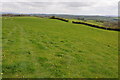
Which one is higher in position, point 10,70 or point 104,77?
point 10,70

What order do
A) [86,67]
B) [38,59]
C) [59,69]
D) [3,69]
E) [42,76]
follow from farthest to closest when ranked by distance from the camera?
[38,59]
[86,67]
[59,69]
[3,69]
[42,76]

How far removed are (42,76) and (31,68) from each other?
60.6 inches

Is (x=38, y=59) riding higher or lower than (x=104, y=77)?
higher

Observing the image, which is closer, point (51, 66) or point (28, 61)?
point (51, 66)

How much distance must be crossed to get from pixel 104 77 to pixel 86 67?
6.43ft

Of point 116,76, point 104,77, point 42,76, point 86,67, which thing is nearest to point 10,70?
point 42,76

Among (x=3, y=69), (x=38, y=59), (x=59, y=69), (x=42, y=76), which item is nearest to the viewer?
(x=42, y=76)

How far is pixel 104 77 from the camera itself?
377 inches

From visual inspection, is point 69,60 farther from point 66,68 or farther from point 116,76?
point 116,76

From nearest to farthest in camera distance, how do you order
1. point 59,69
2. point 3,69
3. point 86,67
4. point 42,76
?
point 42,76
point 3,69
point 59,69
point 86,67

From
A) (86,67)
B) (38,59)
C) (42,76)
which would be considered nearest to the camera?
(42,76)

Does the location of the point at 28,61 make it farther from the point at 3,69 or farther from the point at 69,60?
the point at 69,60

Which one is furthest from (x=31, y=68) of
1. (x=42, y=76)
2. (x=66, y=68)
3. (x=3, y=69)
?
(x=66, y=68)

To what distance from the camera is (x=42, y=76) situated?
8.85m
